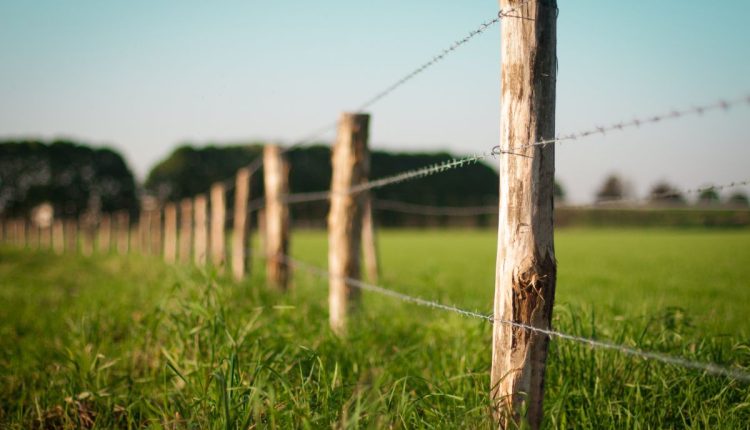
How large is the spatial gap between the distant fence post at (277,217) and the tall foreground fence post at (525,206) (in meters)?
4.19

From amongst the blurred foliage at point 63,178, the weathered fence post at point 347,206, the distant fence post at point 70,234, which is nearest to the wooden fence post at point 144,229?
the distant fence post at point 70,234

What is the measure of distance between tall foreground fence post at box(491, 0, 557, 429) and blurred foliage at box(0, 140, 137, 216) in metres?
53.7

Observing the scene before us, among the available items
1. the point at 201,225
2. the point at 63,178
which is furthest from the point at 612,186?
the point at 201,225

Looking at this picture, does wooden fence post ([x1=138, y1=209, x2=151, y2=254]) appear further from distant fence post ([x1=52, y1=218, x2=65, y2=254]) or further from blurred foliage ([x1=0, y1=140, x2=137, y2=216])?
Answer: blurred foliage ([x1=0, y1=140, x2=137, y2=216])

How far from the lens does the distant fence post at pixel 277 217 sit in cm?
585

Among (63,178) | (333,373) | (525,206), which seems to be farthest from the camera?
(63,178)

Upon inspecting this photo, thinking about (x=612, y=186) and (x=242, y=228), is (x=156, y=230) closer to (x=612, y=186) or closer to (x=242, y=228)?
(x=242, y=228)

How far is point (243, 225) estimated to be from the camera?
7.29 m

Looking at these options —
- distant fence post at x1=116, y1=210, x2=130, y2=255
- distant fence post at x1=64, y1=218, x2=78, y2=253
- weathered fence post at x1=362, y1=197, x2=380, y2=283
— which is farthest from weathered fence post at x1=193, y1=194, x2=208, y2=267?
distant fence post at x1=64, y1=218, x2=78, y2=253

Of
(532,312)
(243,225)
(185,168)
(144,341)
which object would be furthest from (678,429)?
(185,168)

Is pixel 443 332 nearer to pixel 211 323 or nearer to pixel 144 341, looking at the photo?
pixel 211 323

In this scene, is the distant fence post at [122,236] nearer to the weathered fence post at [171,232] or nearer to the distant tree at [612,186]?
the weathered fence post at [171,232]

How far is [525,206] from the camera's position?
1.87m

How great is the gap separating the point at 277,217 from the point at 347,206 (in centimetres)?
205
